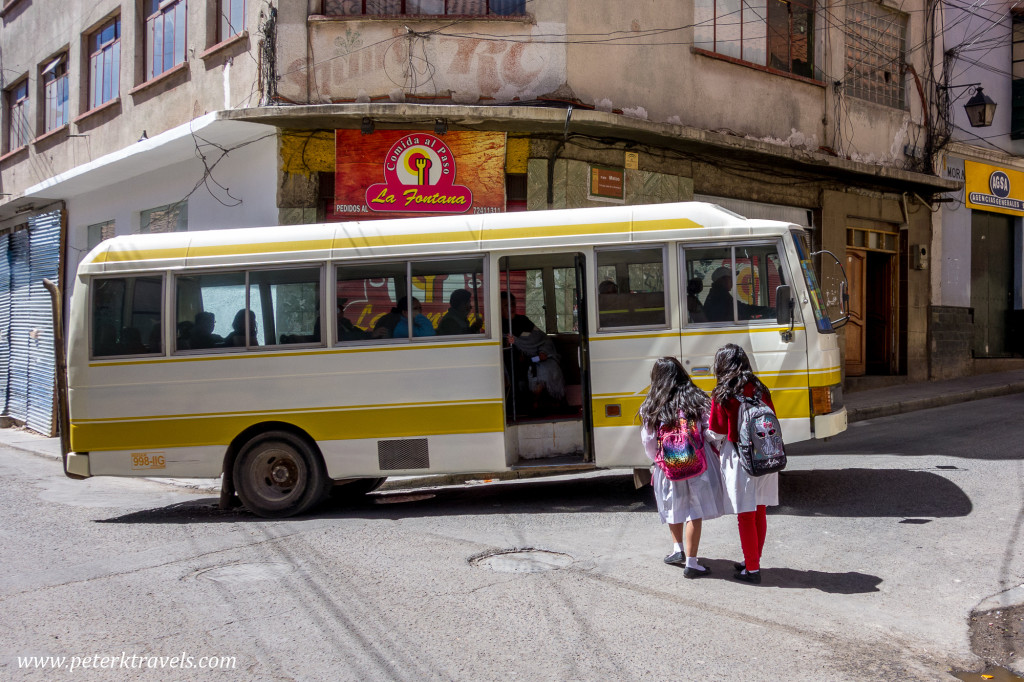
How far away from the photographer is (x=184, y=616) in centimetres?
513

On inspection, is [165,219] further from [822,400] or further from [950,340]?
[950,340]

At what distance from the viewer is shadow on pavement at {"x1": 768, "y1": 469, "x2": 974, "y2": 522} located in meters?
7.46

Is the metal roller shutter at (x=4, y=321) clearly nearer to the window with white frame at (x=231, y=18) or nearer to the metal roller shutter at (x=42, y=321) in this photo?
the metal roller shutter at (x=42, y=321)

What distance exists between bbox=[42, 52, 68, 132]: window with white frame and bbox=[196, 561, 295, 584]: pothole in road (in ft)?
50.5

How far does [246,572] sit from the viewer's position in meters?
6.10

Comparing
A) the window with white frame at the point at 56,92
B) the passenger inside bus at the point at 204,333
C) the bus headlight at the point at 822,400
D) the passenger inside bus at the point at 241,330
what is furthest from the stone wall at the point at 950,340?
the window with white frame at the point at 56,92

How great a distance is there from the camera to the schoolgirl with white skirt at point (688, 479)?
18.8 ft

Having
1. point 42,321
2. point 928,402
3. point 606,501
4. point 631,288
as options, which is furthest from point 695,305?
point 42,321

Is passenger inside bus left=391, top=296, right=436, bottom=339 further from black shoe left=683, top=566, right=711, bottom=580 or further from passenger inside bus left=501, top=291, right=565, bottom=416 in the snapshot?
black shoe left=683, top=566, right=711, bottom=580

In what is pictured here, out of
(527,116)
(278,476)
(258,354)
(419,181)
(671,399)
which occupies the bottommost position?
(278,476)

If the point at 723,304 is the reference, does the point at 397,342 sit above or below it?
below

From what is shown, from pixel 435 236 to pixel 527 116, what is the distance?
431cm

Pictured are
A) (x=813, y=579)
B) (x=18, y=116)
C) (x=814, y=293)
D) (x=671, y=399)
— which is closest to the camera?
(x=813, y=579)

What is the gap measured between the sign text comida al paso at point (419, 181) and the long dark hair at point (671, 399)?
7.08 meters
